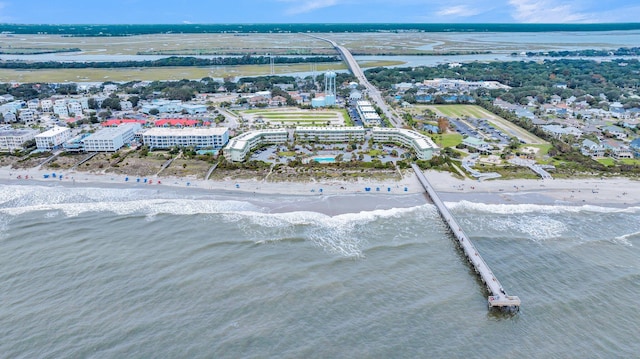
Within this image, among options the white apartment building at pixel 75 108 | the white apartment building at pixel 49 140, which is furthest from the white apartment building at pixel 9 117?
the white apartment building at pixel 49 140

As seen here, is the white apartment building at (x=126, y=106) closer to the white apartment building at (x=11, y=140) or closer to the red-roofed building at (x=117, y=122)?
the red-roofed building at (x=117, y=122)

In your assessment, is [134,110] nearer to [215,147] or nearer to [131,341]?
[215,147]

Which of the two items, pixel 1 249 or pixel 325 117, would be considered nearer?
pixel 1 249

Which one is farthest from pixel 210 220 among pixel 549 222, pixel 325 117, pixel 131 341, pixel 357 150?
pixel 325 117

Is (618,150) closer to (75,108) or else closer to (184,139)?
(184,139)

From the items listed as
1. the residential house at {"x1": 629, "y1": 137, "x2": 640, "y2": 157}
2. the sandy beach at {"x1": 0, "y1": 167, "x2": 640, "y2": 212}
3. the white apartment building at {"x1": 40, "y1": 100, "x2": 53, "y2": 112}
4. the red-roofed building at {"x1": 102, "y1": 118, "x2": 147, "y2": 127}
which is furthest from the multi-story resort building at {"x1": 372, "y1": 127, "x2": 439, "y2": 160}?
the white apartment building at {"x1": 40, "y1": 100, "x2": 53, "y2": 112}

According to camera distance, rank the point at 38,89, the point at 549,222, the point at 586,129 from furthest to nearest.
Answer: the point at 38,89 → the point at 586,129 → the point at 549,222

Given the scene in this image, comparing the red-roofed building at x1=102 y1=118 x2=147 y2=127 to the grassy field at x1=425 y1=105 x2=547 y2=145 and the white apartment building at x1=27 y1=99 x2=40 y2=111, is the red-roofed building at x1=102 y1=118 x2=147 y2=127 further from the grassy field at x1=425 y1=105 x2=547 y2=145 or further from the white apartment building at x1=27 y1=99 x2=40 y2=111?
the grassy field at x1=425 y1=105 x2=547 y2=145

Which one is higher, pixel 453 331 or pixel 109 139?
pixel 109 139
